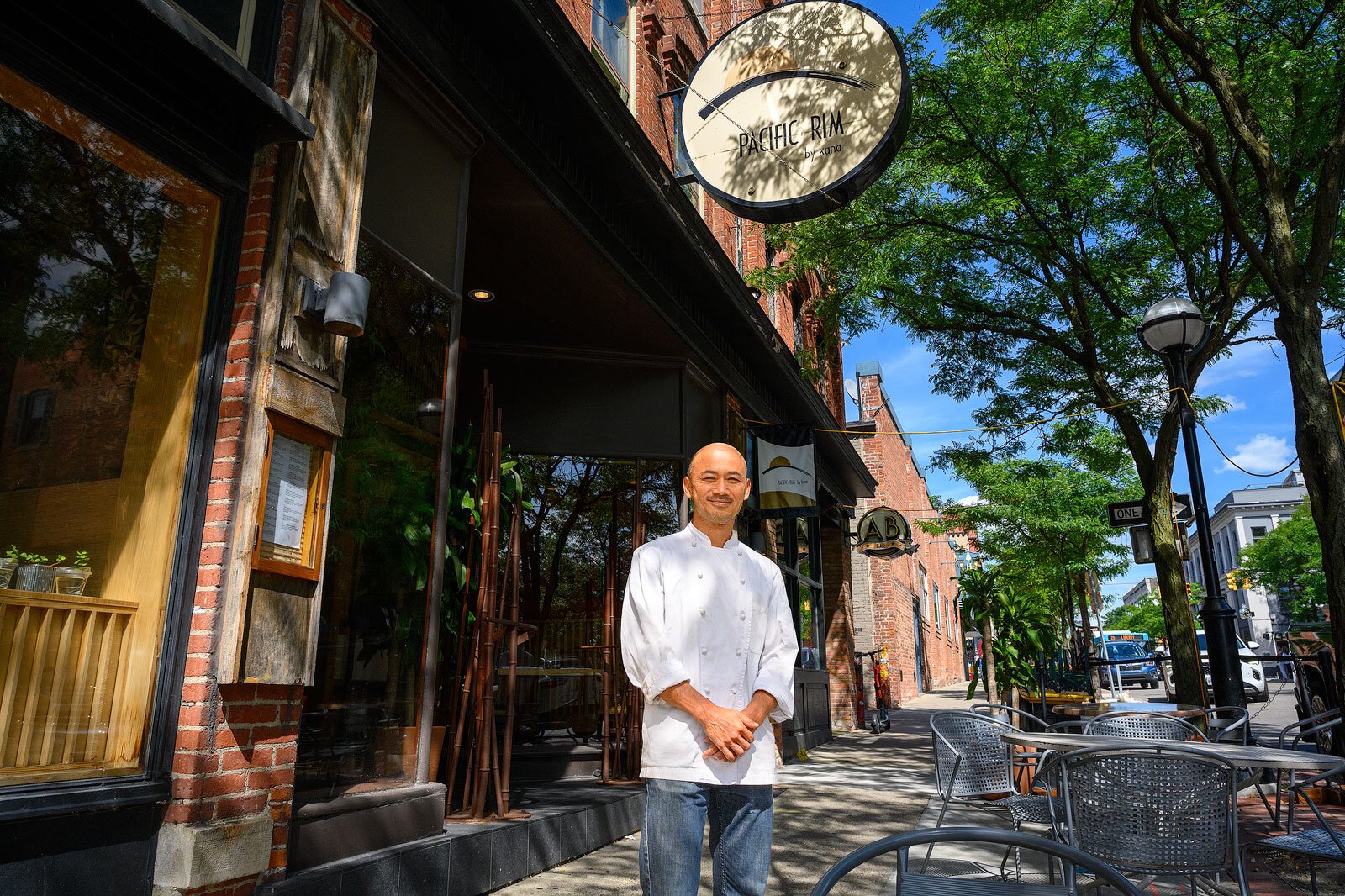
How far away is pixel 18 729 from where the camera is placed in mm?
2980

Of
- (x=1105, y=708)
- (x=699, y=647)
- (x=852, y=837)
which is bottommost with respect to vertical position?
(x=852, y=837)

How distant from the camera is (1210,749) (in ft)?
14.3

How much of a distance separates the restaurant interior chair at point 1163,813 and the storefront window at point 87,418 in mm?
3620

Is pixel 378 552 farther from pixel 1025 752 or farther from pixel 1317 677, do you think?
pixel 1317 677

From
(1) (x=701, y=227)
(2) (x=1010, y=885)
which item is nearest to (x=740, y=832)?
(2) (x=1010, y=885)

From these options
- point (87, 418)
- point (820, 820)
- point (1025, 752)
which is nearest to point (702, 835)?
point (87, 418)

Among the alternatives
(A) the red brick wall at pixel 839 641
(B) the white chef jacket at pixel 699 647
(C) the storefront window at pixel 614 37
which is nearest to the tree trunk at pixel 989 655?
(A) the red brick wall at pixel 839 641

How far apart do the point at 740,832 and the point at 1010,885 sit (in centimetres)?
92

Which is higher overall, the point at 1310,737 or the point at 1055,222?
the point at 1055,222

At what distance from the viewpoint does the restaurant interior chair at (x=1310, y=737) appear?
4.88 meters

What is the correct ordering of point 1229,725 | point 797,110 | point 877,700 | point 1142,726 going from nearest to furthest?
point 1142,726, point 797,110, point 1229,725, point 877,700

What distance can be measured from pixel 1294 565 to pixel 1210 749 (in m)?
69.6

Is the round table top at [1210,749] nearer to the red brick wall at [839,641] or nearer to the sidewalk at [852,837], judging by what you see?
the sidewalk at [852,837]

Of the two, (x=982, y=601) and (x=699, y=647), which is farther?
(x=982, y=601)
